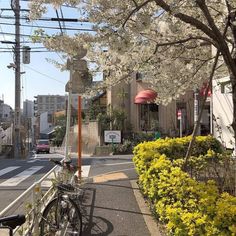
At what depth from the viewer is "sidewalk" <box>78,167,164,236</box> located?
7.16 m

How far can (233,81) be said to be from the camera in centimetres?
619

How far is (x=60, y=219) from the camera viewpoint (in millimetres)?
6395

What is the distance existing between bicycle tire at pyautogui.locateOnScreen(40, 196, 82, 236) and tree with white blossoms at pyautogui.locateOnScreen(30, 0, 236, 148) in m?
2.27

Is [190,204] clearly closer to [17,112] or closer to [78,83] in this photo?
[78,83]

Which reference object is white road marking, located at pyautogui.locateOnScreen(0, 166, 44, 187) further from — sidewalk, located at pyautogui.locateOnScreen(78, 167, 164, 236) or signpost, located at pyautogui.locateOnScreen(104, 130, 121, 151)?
signpost, located at pyautogui.locateOnScreen(104, 130, 121, 151)

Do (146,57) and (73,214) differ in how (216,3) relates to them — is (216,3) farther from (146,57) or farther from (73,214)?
(73,214)

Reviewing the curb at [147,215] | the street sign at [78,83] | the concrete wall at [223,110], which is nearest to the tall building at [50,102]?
the concrete wall at [223,110]

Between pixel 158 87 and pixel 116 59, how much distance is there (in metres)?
2.45

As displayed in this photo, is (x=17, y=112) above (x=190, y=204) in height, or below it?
above

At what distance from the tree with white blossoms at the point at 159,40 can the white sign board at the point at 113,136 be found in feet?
71.2

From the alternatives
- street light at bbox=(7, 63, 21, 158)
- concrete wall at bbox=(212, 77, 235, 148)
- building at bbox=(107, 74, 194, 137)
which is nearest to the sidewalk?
concrete wall at bbox=(212, 77, 235, 148)

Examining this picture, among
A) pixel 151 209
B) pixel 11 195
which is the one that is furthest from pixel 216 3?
pixel 11 195

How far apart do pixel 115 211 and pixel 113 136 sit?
80.1 feet

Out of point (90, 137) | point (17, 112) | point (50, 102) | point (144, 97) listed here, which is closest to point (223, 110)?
point (144, 97)
